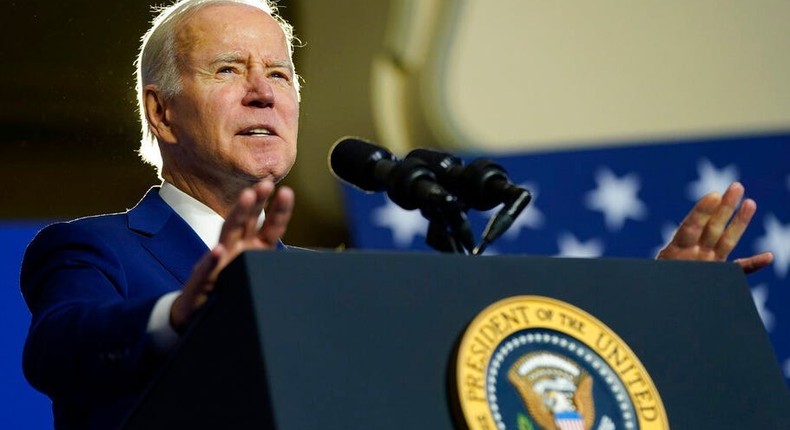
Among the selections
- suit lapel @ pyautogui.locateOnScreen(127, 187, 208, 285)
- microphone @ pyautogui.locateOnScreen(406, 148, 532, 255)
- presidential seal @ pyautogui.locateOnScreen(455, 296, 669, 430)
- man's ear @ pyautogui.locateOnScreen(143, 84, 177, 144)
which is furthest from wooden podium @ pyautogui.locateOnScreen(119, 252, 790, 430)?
man's ear @ pyautogui.locateOnScreen(143, 84, 177, 144)

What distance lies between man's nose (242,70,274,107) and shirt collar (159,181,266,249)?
198 mm

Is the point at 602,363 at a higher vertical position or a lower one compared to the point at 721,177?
lower

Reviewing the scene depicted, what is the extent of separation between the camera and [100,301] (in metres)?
1.56

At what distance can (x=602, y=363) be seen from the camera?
1353 millimetres

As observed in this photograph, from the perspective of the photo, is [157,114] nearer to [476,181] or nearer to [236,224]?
[476,181]

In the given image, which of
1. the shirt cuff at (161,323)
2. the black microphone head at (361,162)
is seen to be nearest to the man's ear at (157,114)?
the black microphone head at (361,162)

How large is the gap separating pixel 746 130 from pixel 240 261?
344cm

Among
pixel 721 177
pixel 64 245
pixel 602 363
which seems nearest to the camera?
pixel 602 363

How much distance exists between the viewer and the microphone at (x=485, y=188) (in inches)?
61.7

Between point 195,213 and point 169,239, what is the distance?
0.17m

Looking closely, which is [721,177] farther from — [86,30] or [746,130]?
[86,30]

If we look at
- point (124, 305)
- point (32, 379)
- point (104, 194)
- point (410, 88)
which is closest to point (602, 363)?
point (124, 305)

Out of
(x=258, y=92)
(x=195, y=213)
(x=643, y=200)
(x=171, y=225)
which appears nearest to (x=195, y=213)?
(x=195, y=213)

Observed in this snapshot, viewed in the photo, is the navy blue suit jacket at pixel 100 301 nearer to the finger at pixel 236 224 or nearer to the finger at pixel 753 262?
the finger at pixel 236 224
